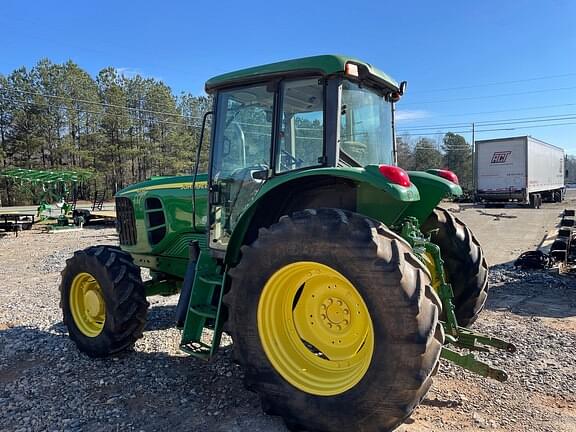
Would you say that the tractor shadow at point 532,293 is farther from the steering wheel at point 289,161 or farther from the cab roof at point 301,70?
the steering wheel at point 289,161

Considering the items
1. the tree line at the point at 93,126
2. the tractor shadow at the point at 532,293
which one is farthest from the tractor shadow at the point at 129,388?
the tree line at the point at 93,126

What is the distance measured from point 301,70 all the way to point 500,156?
26900mm

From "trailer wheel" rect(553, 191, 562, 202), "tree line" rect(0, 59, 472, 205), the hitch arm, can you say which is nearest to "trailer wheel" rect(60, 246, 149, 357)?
the hitch arm

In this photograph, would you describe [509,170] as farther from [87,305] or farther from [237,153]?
[87,305]

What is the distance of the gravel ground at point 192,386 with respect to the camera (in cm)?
342

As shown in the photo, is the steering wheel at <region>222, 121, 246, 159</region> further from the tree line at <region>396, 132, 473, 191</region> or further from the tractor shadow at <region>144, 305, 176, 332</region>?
the tree line at <region>396, 132, 473, 191</region>

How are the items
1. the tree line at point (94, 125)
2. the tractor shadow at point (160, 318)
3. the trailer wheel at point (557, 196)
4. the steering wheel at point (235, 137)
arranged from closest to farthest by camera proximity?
the steering wheel at point (235, 137), the tractor shadow at point (160, 318), the trailer wheel at point (557, 196), the tree line at point (94, 125)

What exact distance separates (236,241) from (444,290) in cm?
170

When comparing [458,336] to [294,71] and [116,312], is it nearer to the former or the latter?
[294,71]

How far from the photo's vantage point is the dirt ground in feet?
11.2

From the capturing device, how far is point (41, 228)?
62.7 ft

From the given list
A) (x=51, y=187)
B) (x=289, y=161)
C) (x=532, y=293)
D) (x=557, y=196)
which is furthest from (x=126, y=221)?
(x=557, y=196)

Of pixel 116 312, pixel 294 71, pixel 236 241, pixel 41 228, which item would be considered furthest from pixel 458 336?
pixel 41 228

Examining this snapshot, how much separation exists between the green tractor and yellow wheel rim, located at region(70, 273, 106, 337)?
15 mm
